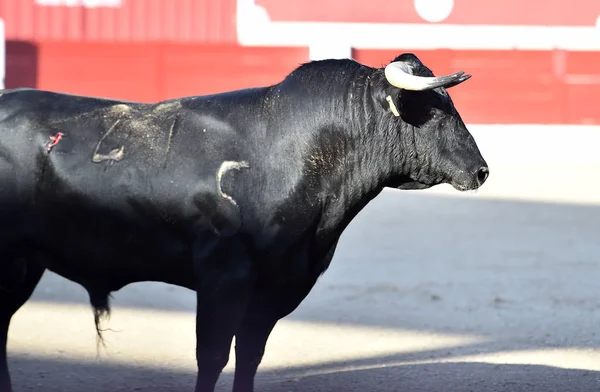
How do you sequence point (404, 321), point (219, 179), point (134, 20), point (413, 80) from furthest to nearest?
1. point (134, 20)
2. point (404, 321)
3. point (219, 179)
4. point (413, 80)

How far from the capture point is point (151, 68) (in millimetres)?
13406

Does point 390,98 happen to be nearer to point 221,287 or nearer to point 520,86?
point 221,287

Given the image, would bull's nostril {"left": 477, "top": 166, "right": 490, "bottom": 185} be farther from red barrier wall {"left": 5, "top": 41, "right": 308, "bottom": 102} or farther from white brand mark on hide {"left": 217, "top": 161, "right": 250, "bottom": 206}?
red barrier wall {"left": 5, "top": 41, "right": 308, "bottom": 102}

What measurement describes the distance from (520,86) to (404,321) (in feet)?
27.8

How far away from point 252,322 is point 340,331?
183 centimetres

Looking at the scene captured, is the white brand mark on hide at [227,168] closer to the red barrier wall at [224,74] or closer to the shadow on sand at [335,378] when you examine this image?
the shadow on sand at [335,378]

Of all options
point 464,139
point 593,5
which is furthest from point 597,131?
point 464,139

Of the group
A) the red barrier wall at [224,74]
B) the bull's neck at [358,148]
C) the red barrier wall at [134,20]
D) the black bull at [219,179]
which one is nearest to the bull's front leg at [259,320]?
the black bull at [219,179]

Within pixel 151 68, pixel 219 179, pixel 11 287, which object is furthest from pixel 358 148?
pixel 151 68

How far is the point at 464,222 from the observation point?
27.6 feet

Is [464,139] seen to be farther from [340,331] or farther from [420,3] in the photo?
[420,3]

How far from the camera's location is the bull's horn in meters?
3.11

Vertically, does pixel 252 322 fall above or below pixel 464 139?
below

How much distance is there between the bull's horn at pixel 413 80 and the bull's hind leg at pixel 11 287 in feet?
4.07
